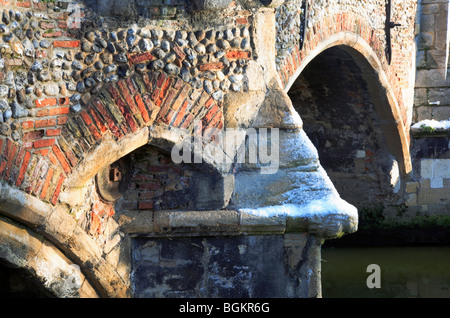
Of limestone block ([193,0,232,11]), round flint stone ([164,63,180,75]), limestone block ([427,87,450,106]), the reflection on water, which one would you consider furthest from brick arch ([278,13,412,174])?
round flint stone ([164,63,180,75])

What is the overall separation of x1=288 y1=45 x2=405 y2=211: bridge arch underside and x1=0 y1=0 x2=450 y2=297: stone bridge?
13.8ft

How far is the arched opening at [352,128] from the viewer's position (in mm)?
8695

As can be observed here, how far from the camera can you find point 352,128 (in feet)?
31.2

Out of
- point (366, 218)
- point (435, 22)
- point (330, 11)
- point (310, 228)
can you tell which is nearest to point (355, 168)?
point (366, 218)

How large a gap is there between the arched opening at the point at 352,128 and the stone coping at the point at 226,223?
440 centimetres

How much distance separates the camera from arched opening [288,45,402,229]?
8.70 metres

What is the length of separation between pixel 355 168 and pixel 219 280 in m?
5.79

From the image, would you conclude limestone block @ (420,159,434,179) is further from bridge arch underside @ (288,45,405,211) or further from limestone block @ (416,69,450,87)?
limestone block @ (416,69,450,87)

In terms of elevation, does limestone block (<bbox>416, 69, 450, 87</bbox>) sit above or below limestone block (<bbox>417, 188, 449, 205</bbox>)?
above

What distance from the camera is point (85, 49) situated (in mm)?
3754

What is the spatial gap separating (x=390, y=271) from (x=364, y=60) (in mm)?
2428

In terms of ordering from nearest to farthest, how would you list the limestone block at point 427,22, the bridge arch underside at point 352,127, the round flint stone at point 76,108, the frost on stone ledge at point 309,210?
1. the round flint stone at point 76,108
2. the frost on stone ledge at point 309,210
3. the bridge arch underside at point 352,127
4. the limestone block at point 427,22

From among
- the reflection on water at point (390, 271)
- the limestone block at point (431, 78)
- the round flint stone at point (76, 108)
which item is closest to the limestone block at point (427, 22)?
the limestone block at point (431, 78)

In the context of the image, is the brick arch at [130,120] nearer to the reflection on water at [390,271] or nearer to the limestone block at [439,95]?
the reflection on water at [390,271]
